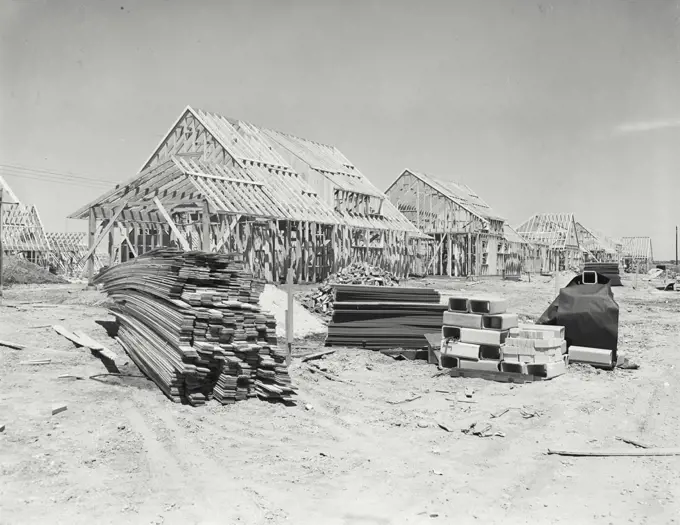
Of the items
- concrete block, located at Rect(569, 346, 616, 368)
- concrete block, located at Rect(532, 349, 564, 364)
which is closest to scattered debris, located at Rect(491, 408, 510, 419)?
concrete block, located at Rect(532, 349, 564, 364)

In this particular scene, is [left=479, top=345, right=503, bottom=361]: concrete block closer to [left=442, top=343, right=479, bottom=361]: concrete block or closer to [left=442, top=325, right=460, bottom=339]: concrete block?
[left=442, top=343, right=479, bottom=361]: concrete block

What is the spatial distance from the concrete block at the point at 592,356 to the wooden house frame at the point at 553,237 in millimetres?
49270

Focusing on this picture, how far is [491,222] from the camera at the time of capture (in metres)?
45.5

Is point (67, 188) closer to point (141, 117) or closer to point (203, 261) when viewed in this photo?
point (141, 117)

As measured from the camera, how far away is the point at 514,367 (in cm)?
919

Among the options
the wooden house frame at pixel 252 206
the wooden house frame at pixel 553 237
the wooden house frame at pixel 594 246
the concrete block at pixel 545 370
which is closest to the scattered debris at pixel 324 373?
the concrete block at pixel 545 370

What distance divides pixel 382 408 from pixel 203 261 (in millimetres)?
3094

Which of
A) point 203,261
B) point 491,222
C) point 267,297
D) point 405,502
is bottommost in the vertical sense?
point 405,502

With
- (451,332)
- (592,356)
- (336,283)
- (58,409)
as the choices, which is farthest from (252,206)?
(58,409)

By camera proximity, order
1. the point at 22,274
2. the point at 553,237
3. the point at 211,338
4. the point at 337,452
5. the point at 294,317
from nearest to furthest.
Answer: the point at 337,452
the point at 211,338
the point at 294,317
the point at 22,274
the point at 553,237

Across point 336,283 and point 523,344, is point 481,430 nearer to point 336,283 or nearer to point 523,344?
point 523,344

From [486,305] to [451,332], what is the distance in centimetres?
80

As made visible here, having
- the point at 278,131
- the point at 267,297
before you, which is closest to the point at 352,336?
the point at 267,297

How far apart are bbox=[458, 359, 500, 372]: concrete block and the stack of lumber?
6291 mm
